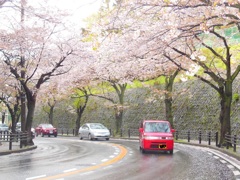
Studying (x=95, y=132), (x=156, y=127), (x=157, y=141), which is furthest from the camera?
(x=95, y=132)

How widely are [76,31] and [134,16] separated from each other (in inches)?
633

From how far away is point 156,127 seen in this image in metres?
20.2

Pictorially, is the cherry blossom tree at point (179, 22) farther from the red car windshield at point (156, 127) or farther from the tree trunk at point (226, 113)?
the red car windshield at point (156, 127)

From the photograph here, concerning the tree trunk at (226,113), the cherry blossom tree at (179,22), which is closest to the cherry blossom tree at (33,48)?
the cherry blossom tree at (179,22)

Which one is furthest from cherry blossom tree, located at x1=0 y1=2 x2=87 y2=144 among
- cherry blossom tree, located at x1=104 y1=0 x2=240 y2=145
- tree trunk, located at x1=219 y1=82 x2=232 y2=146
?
tree trunk, located at x1=219 y1=82 x2=232 y2=146

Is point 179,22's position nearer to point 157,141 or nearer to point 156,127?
point 157,141

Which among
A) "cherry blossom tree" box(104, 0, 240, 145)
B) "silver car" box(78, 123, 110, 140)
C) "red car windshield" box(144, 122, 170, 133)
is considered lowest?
"silver car" box(78, 123, 110, 140)

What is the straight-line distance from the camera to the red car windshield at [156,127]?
20.0 meters

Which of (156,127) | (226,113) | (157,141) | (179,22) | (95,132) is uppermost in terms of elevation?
(179,22)

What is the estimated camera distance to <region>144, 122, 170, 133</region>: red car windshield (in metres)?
20.0

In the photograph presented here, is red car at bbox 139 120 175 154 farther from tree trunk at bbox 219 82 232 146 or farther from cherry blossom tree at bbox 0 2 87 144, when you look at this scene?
cherry blossom tree at bbox 0 2 87 144

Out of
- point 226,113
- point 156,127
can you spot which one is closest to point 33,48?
point 156,127

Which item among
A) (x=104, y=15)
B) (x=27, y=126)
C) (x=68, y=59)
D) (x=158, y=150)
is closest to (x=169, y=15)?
(x=104, y=15)

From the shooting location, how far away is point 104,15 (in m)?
10.7
